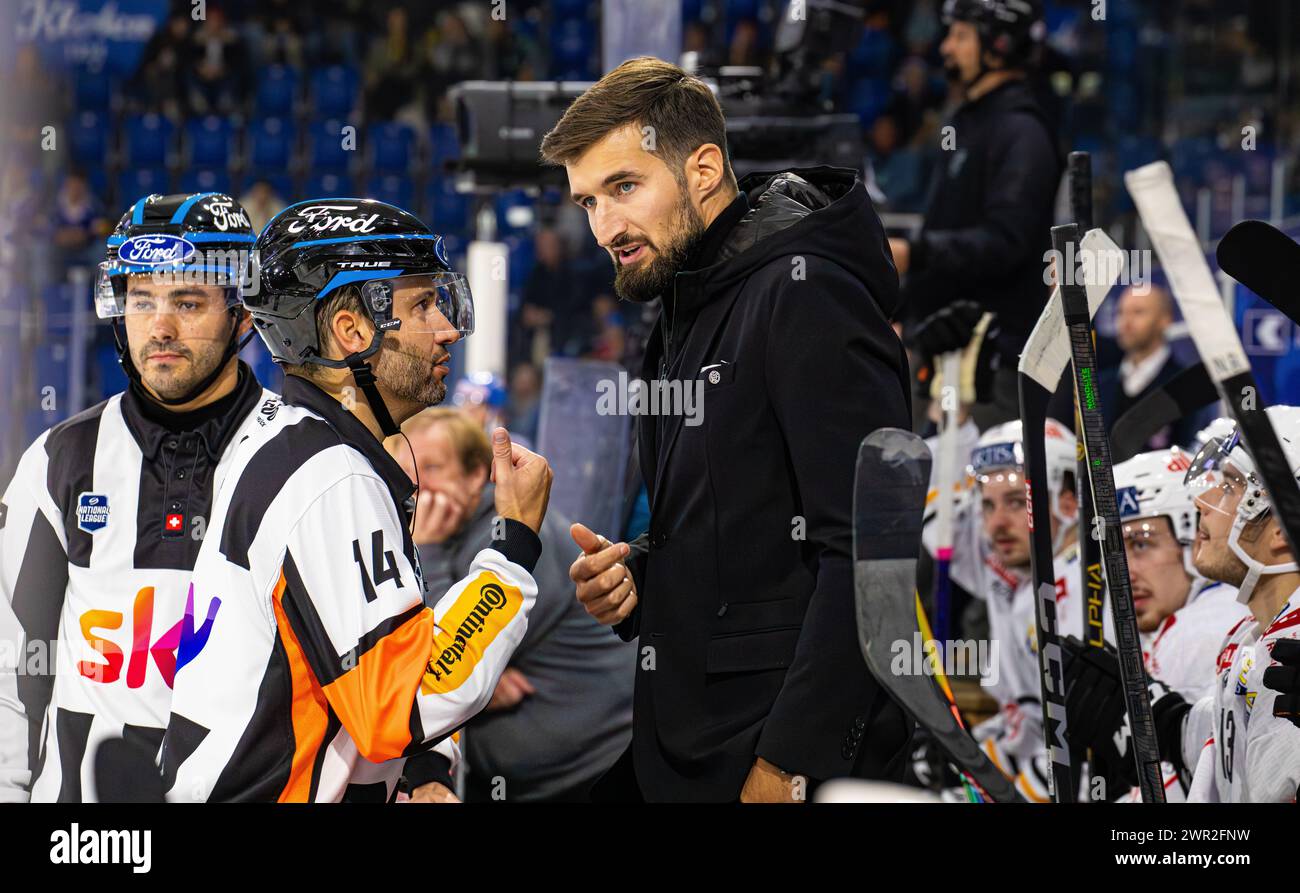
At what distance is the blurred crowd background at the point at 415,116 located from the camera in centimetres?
906

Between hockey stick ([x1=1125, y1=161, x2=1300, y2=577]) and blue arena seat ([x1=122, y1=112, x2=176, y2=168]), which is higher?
blue arena seat ([x1=122, y1=112, x2=176, y2=168])

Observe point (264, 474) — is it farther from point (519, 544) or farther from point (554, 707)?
point (554, 707)

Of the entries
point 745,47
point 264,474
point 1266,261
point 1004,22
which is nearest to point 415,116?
point 745,47

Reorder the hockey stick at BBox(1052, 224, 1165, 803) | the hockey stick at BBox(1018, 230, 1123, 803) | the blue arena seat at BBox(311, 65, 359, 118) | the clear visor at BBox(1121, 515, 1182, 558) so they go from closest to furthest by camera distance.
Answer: the hockey stick at BBox(1052, 224, 1165, 803) → the hockey stick at BBox(1018, 230, 1123, 803) → the clear visor at BBox(1121, 515, 1182, 558) → the blue arena seat at BBox(311, 65, 359, 118)

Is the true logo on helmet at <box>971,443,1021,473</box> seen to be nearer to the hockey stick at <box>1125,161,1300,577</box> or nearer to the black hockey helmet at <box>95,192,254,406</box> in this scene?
the black hockey helmet at <box>95,192,254,406</box>

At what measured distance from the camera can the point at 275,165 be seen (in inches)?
436

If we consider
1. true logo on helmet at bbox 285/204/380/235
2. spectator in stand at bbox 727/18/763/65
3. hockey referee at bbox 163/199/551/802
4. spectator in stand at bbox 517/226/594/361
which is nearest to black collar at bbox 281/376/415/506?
hockey referee at bbox 163/199/551/802

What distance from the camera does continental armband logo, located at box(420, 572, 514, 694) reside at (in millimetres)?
2033

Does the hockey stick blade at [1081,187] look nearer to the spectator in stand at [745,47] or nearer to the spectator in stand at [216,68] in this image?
the spectator in stand at [745,47]

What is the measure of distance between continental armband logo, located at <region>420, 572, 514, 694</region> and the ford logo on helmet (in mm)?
1068

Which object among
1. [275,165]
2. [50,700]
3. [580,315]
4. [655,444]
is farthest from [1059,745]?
[275,165]

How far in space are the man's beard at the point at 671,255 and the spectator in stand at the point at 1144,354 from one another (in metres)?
4.35

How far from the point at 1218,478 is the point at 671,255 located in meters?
1.35

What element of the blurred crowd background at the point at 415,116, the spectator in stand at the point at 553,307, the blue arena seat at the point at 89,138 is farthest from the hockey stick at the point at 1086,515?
the blue arena seat at the point at 89,138
